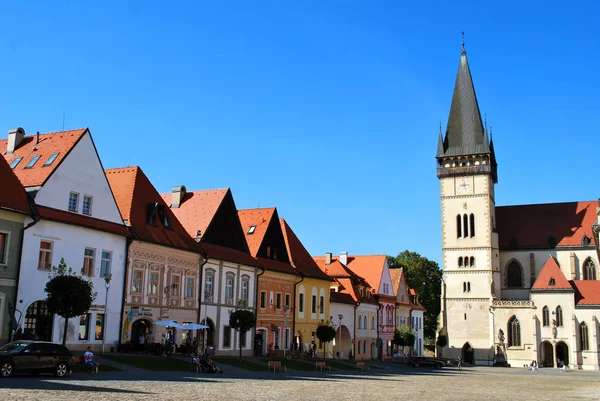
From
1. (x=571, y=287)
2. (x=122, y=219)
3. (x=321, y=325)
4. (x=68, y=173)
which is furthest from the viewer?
(x=571, y=287)

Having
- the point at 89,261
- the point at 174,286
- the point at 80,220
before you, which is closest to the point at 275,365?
the point at 174,286

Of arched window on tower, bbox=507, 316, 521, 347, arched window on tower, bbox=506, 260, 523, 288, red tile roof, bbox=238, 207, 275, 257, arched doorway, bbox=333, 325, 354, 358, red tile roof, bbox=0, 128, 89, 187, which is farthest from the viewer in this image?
arched window on tower, bbox=506, 260, 523, 288

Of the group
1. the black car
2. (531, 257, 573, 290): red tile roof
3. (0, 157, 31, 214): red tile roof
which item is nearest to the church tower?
(531, 257, 573, 290): red tile roof

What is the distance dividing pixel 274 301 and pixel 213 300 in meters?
7.77

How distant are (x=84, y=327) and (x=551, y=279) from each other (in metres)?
60.6

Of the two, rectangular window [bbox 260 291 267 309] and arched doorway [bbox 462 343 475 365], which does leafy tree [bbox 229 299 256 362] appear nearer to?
rectangular window [bbox 260 291 267 309]

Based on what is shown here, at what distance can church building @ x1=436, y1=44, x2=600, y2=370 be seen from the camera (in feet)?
253

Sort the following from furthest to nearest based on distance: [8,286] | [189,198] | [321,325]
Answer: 1. [321,325]
2. [189,198]
3. [8,286]

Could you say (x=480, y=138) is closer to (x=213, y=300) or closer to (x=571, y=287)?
(x=571, y=287)

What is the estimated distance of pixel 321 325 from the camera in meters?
52.2

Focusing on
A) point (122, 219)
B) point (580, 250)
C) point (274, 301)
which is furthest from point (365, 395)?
point (580, 250)

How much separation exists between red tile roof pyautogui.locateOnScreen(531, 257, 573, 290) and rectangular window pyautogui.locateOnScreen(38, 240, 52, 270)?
62.4 meters

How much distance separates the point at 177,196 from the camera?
48.2m

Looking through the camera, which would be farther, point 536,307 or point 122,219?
point 536,307
